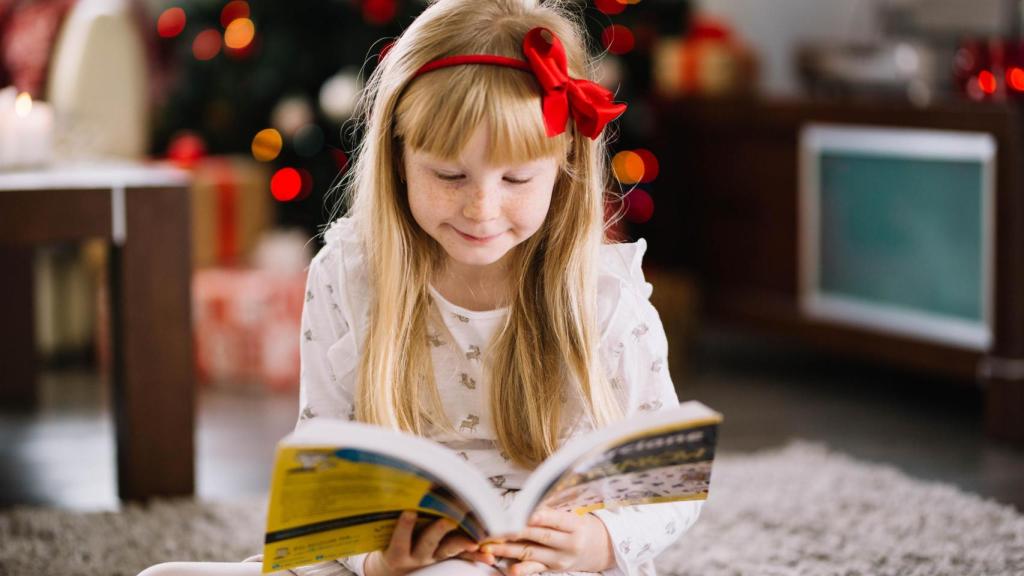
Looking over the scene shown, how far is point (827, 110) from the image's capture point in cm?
259

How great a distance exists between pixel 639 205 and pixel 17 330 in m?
1.41

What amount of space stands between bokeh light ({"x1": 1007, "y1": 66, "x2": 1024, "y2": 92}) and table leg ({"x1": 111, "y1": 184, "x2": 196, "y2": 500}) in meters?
1.37

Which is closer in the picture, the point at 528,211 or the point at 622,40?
the point at 528,211

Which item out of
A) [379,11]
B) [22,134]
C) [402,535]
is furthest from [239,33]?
[402,535]

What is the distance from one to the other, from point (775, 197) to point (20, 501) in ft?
5.45

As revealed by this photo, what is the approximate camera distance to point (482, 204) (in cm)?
104

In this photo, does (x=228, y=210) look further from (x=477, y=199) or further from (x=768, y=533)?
(x=477, y=199)

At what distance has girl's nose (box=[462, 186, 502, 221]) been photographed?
104cm

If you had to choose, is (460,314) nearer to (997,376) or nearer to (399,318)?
(399,318)

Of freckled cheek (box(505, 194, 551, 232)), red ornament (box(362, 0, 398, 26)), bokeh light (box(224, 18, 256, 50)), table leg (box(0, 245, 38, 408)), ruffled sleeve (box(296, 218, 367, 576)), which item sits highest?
red ornament (box(362, 0, 398, 26))

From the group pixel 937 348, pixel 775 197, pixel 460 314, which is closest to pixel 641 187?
pixel 775 197

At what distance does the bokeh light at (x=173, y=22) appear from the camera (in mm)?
3088

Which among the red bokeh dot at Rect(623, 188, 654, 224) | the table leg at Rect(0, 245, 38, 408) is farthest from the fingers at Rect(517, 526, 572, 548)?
the red bokeh dot at Rect(623, 188, 654, 224)

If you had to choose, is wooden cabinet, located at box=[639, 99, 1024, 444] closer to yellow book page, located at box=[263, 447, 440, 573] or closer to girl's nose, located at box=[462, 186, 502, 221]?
girl's nose, located at box=[462, 186, 502, 221]
